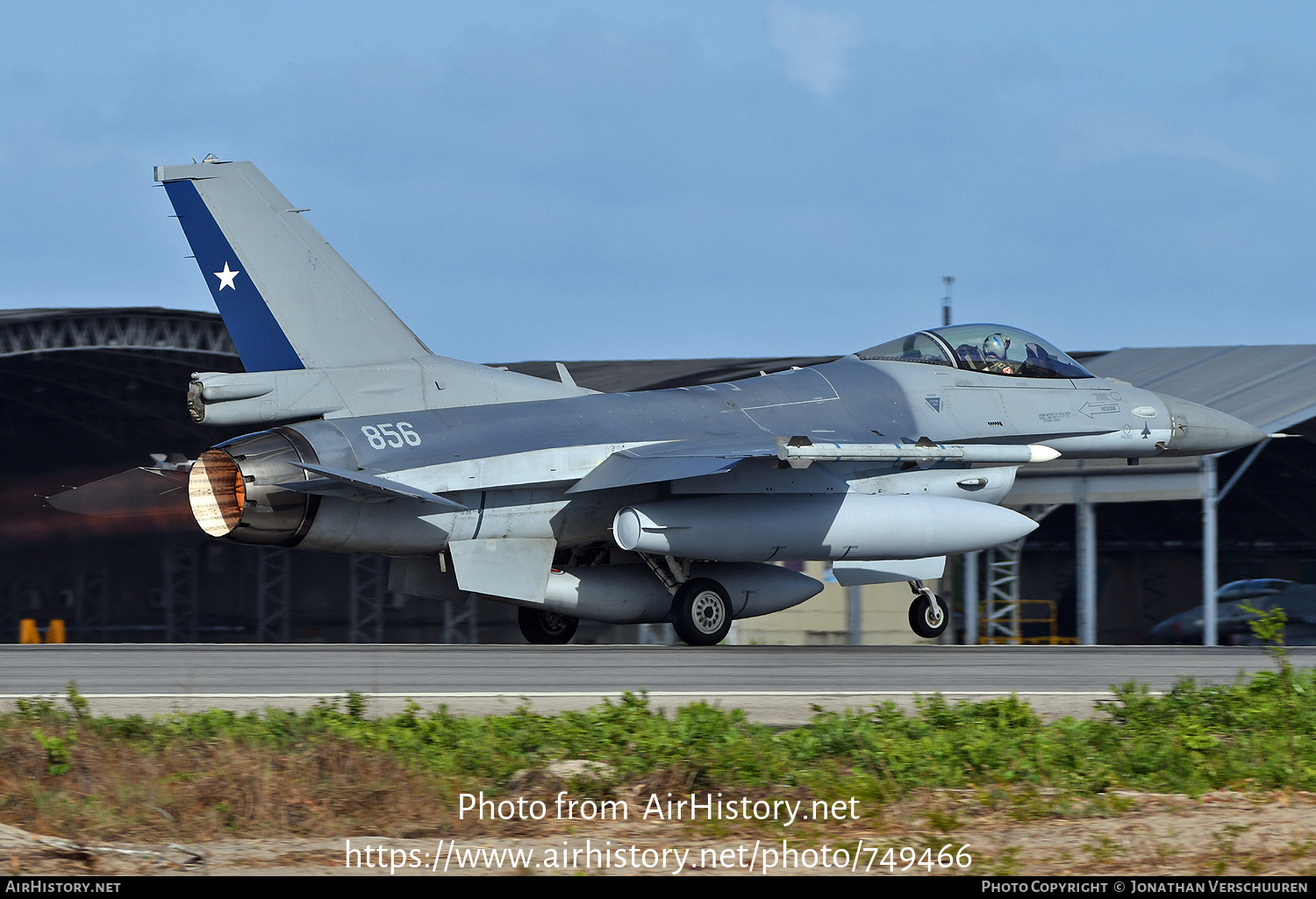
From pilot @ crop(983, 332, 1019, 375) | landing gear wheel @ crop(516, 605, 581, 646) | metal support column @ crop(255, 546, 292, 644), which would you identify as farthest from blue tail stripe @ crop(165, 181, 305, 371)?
metal support column @ crop(255, 546, 292, 644)

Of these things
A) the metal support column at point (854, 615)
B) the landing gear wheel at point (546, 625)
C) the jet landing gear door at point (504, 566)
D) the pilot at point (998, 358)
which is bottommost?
the metal support column at point (854, 615)

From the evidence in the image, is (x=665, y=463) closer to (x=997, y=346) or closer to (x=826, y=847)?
(x=997, y=346)

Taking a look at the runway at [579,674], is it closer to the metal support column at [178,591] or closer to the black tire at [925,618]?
the black tire at [925,618]

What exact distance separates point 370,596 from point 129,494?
2345 cm

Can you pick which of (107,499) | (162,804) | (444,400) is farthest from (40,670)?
(162,804)

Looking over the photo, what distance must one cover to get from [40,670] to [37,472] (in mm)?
25605

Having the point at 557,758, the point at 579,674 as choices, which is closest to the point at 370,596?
the point at 579,674

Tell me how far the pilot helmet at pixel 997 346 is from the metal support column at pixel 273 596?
2038 cm

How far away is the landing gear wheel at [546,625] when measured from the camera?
16.2 metres

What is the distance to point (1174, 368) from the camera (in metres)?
25.8

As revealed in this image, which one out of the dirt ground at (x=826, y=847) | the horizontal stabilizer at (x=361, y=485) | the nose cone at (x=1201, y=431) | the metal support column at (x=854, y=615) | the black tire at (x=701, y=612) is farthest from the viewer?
the metal support column at (x=854, y=615)

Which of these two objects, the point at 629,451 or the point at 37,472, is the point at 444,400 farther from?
the point at 37,472

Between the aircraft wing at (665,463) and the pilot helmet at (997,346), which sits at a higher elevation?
the pilot helmet at (997,346)

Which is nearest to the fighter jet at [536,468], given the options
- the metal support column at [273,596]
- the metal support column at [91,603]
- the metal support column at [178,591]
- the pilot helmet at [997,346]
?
the pilot helmet at [997,346]
